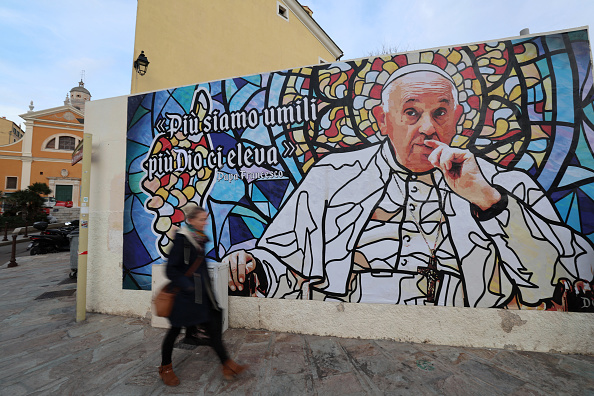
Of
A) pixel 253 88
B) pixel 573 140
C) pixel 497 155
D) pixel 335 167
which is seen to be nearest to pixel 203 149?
pixel 253 88

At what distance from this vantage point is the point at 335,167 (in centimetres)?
367

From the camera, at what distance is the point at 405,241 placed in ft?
11.3

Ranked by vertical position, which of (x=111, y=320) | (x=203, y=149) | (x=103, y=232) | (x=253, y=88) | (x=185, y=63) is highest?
(x=185, y=63)

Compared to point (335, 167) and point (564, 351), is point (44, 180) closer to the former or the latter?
point (335, 167)

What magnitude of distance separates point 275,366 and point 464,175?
3122 millimetres

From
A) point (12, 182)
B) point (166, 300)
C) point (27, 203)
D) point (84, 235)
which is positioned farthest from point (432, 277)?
point (12, 182)

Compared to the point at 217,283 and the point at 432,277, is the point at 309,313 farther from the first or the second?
the point at 432,277

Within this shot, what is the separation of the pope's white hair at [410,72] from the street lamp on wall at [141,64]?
573 centimetres

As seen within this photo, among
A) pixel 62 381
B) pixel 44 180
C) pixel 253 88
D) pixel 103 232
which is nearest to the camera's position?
pixel 62 381

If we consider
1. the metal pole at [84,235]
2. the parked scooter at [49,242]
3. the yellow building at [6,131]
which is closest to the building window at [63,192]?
the yellow building at [6,131]

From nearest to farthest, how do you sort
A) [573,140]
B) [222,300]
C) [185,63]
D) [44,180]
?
[573,140] < [222,300] < [185,63] < [44,180]

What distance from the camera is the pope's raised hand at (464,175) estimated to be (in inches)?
130

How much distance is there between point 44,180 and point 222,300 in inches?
1362

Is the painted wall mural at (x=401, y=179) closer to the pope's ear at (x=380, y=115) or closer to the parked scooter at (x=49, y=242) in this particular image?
the pope's ear at (x=380, y=115)
